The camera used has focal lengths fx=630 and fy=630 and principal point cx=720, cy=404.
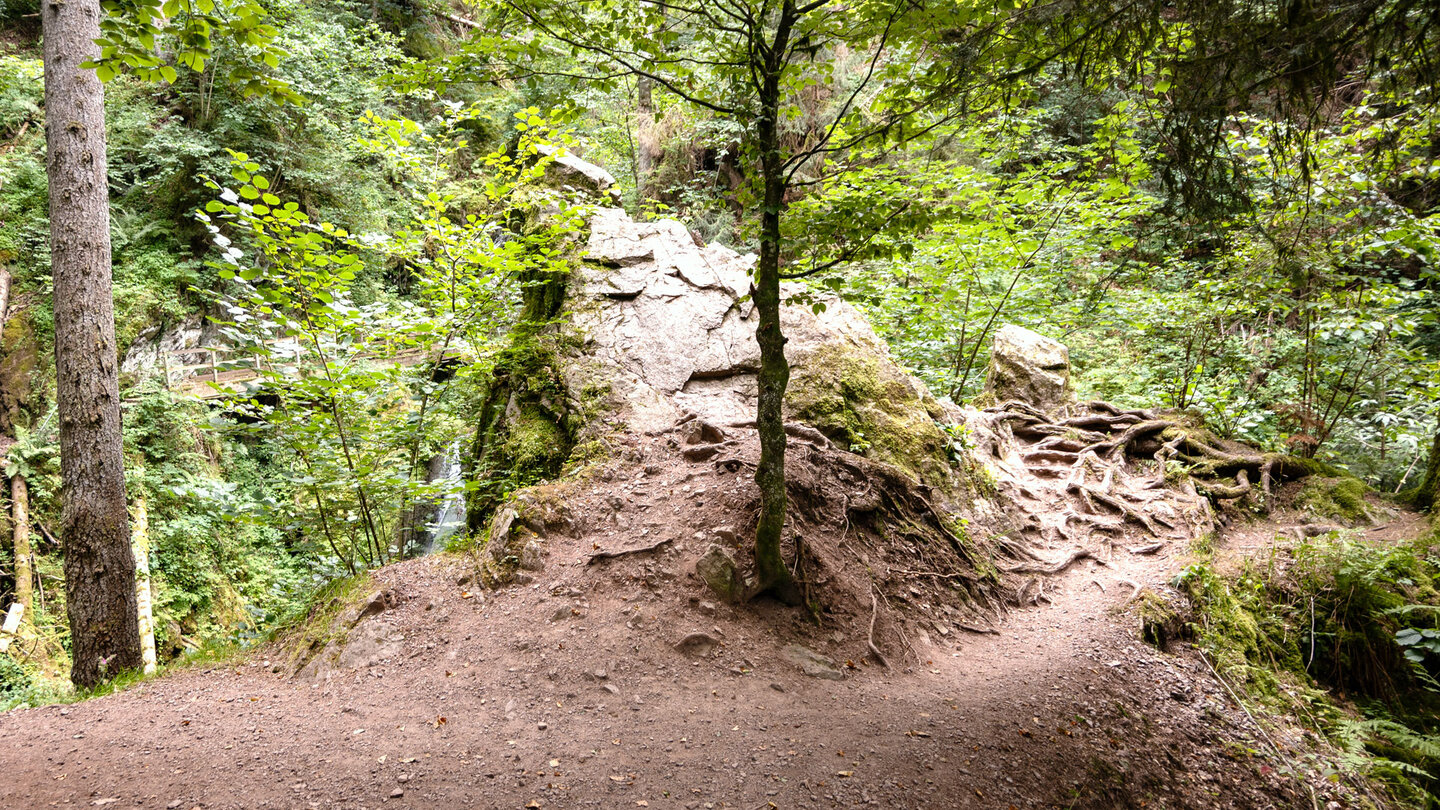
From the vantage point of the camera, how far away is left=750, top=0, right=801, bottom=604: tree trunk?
420 centimetres

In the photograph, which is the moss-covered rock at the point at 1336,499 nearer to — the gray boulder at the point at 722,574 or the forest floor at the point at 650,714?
the forest floor at the point at 650,714

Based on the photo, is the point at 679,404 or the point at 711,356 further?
the point at 711,356

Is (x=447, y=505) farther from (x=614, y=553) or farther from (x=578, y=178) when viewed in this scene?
(x=578, y=178)

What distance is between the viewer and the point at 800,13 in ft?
13.1

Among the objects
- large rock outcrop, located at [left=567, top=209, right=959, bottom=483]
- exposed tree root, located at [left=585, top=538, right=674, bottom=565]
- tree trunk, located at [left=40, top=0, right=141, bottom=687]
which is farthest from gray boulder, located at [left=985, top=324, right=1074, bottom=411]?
tree trunk, located at [left=40, top=0, right=141, bottom=687]

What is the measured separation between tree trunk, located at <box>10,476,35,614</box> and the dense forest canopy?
0.18 feet

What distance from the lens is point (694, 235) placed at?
31.9 ft

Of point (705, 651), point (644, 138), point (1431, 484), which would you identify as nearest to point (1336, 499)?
point (1431, 484)

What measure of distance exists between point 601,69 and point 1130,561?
751 centimetres

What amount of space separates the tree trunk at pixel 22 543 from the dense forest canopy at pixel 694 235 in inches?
2.1

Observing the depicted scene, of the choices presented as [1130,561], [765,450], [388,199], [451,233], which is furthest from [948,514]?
[388,199]

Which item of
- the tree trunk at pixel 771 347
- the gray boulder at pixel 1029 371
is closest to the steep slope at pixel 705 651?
the tree trunk at pixel 771 347

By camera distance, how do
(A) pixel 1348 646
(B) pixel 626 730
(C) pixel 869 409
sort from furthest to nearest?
1. (C) pixel 869 409
2. (A) pixel 1348 646
3. (B) pixel 626 730

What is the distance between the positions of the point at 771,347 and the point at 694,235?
5.65 m
